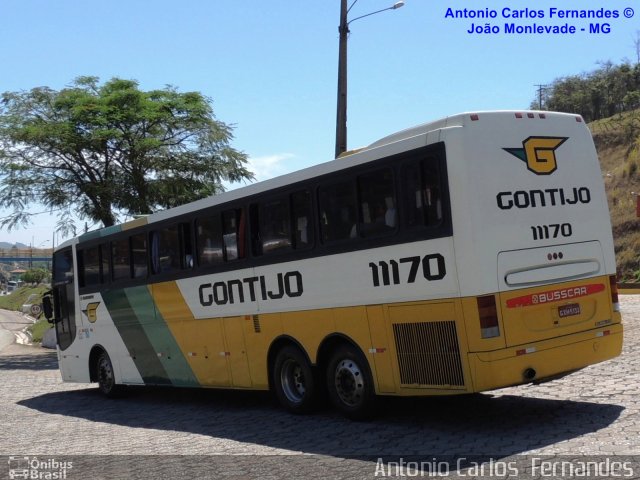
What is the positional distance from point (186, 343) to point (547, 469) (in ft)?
25.9

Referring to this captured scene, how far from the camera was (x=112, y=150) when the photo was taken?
86.1 ft

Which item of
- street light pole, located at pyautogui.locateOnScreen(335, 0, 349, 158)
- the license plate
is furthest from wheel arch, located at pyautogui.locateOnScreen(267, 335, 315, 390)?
street light pole, located at pyautogui.locateOnScreen(335, 0, 349, 158)

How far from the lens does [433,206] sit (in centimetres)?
890

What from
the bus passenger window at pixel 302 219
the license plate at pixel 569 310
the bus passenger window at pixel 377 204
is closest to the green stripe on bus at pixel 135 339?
the bus passenger window at pixel 302 219

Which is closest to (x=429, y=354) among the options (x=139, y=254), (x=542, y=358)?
(x=542, y=358)

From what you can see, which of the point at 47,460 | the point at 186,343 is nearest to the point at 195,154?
the point at 186,343

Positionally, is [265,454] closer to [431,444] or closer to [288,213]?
[431,444]

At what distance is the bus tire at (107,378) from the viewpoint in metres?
16.3

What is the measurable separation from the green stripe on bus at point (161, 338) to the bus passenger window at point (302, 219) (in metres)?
3.85

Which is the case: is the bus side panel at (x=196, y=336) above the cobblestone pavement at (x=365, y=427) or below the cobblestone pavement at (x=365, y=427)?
above

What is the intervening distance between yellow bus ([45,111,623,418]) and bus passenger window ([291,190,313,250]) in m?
0.02

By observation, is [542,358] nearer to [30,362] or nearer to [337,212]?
[337,212]

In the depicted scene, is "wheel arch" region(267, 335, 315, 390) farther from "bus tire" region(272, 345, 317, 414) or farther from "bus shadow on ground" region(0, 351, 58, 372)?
"bus shadow on ground" region(0, 351, 58, 372)

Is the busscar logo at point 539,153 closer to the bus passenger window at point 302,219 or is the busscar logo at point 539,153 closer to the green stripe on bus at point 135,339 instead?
the bus passenger window at point 302,219
